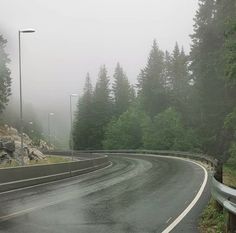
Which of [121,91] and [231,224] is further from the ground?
[121,91]

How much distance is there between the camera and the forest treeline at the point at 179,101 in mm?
54931

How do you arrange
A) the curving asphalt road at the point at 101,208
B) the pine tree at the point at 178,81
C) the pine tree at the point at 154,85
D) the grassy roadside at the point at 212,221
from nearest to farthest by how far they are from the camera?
the grassy roadside at the point at 212,221 → the curving asphalt road at the point at 101,208 → the pine tree at the point at 178,81 → the pine tree at the point at 154,85

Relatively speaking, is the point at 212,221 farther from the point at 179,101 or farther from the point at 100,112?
the point at 100,112

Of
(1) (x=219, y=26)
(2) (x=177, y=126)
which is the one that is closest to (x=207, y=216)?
(1) (x=219, y=26)

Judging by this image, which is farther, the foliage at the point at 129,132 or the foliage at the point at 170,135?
the foliage at the point at 129,132

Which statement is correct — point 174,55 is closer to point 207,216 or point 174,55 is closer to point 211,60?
point 211,60

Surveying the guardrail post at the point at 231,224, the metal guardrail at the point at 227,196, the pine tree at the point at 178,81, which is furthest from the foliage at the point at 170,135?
the guardrail post at the point at 231,224

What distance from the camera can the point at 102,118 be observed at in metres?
135

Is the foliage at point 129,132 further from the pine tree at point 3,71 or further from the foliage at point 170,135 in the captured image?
the pine tree at point 3,71

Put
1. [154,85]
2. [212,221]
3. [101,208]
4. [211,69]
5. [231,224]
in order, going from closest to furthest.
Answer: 1. [231,224]
2. [212,221]
3. [101,208]
4. [211,69]
5. [154,85]

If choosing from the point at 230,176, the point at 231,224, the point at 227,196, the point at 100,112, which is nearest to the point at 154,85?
the point at 100,112

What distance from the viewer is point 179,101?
327 ft

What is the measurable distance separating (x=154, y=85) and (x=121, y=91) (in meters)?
28.6

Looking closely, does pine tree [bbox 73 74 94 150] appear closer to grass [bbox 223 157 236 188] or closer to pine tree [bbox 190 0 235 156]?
pine tree [bbox 190 0 235 156]
